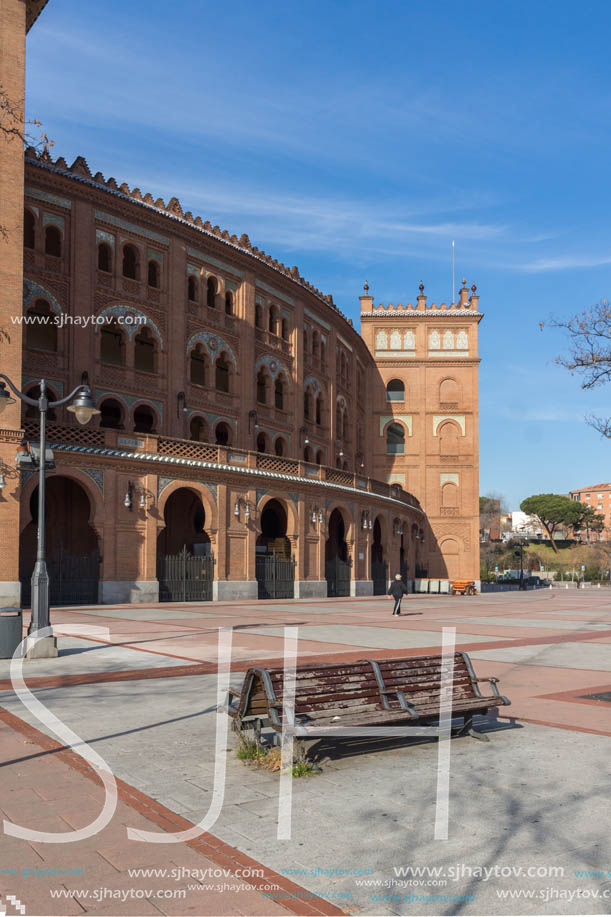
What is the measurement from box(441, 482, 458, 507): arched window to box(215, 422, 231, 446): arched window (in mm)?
26471

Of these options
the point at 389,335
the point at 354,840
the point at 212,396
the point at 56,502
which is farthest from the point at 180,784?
the point at 389,335

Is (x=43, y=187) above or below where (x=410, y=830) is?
above

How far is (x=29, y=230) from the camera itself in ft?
107

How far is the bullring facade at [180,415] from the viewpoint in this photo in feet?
101

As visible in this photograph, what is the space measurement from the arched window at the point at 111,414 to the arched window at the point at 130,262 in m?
5.80

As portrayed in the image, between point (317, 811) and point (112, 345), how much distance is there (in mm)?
33194

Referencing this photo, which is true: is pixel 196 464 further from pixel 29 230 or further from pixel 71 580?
pixel 29 230

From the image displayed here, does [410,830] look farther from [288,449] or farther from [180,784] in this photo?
[288,449]

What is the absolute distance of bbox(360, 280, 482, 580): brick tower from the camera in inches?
2470

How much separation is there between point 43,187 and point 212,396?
39.5ft

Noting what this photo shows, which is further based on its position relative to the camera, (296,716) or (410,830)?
(296,716)

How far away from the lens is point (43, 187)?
3256cm

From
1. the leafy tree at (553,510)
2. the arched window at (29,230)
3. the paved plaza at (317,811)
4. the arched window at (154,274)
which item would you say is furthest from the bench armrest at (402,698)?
the leafy tree at (553,510)

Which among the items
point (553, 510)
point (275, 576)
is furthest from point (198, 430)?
point (553, 510)
